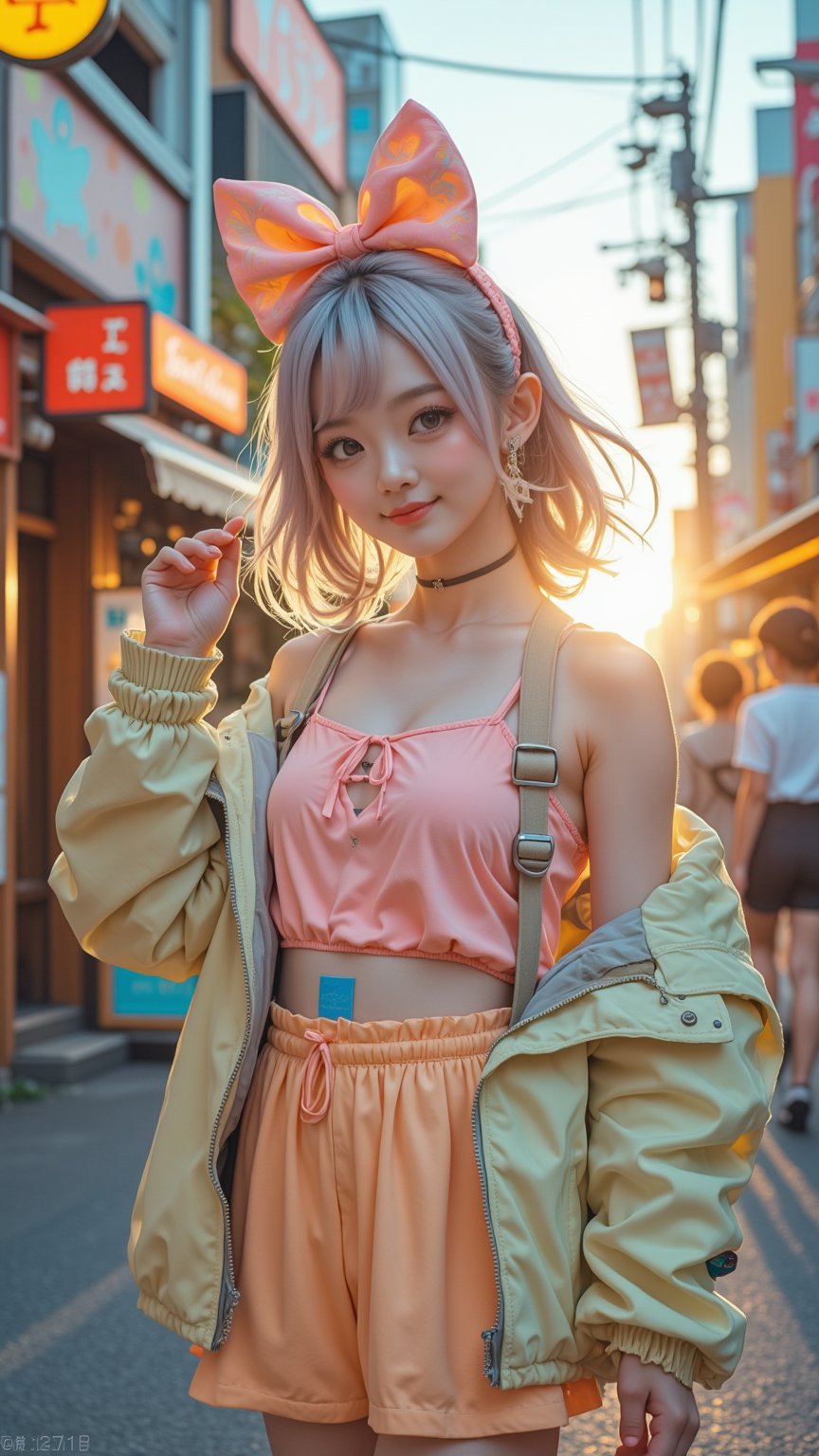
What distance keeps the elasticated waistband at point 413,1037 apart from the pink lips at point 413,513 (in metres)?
0.62

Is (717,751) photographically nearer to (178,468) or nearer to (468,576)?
(178,468)

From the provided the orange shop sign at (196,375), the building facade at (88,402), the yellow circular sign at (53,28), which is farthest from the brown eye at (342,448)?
the orange shop sign at (196,375)

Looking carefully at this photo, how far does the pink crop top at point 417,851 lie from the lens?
1645 millimetres

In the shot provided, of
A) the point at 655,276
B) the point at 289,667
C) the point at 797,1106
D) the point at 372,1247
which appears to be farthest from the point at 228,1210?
the point at 655,276

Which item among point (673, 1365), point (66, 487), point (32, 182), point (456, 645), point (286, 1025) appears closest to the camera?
point (673, 1365)

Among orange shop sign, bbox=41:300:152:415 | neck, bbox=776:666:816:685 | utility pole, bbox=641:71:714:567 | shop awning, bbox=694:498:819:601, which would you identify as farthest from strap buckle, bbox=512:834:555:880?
utility pole, bbox=641:71:714:567

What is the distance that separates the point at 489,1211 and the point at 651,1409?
0.27 metres

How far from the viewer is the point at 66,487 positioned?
7.68m

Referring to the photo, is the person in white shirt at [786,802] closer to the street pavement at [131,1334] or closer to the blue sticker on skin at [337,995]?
the street pavement at [131,1334]

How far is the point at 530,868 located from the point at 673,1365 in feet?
1.86

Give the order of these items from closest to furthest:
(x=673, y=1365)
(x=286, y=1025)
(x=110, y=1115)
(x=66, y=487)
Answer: (x=673, y=1365) → (x=286, y=1025) → (x=110, y=1115) → (x=66, y=487)

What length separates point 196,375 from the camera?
7770 mm

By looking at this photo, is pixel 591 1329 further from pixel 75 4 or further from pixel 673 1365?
pixel 75 4

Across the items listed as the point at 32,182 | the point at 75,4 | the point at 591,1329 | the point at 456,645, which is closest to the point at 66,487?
the point at 32,182
